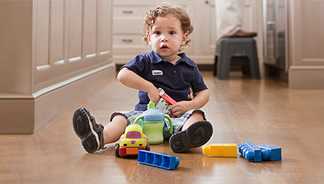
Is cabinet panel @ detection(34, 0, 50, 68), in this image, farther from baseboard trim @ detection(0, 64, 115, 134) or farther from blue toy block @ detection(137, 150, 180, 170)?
blue toy block @ detection(137, 150, 180, 170)

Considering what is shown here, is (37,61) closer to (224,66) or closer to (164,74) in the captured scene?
(164,74)

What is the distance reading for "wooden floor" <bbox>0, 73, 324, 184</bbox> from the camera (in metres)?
1.12

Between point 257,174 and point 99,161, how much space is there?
375 millimetres

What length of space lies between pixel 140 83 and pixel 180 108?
137mm

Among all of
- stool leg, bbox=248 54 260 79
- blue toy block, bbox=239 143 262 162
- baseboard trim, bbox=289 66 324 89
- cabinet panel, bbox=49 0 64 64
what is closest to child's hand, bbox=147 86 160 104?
blue toy block, bbox=239 143 262 162

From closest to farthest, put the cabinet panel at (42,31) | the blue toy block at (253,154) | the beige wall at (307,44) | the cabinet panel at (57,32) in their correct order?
the blue toy block at (253,154) < the cabinet panel at (42,31) < the cabinet panel at (57,32) < the beige wall at (307,44)

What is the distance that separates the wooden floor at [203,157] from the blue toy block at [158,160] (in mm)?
21

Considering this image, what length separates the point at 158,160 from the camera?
121 centimetres

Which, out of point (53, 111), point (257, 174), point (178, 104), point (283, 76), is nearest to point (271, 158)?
point (257, 174)

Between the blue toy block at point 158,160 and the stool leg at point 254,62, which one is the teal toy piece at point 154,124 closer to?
the blue toy block at point 158,160

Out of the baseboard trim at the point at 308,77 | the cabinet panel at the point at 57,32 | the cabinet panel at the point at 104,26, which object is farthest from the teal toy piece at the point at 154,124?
the baseboard trim at the point at 308,77

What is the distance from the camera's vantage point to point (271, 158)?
131 centimetres

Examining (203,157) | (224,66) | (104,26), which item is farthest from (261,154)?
(224,66)

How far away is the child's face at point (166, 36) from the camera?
63.4 inches
